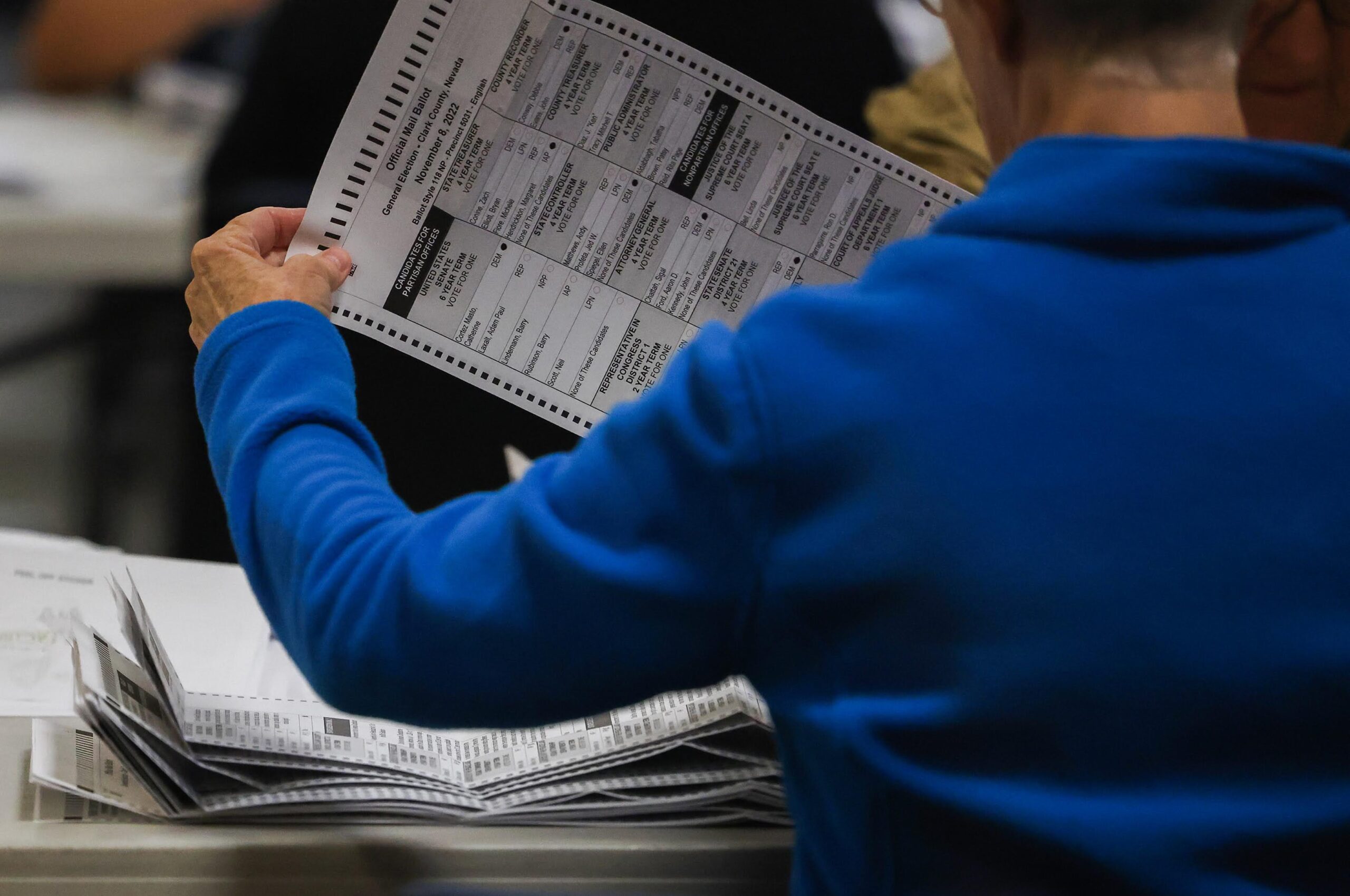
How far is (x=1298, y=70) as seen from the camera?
0.84 m

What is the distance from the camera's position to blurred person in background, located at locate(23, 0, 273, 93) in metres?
2.56

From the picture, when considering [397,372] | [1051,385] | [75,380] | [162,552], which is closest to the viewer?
[1051,385]

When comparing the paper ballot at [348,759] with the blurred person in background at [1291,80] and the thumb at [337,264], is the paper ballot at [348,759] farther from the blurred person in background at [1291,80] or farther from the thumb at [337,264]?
the blurred person in background at [1291,80]

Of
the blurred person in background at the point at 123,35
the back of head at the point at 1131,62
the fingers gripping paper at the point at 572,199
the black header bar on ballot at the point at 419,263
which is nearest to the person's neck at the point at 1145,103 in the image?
the back of head at the point at 1131,62

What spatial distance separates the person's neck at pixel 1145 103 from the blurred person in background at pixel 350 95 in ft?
1.31

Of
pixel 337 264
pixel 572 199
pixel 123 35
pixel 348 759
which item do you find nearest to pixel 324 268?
pixel 337 264

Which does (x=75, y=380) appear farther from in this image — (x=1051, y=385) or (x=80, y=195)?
(x=1051, y=385)

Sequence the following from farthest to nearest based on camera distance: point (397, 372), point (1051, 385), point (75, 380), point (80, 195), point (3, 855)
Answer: point (75, 380)
point (80, 195)
point (397, 372)
point (3, 855)
point (1051, 385)

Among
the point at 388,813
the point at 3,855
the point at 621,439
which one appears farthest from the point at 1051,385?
the point at 3,855

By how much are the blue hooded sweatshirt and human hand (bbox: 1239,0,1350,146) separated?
0.98 ft

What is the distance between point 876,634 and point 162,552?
2.07 m

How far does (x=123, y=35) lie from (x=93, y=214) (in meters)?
0.84

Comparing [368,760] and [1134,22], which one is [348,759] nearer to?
[368,760]

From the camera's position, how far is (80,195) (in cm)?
195
